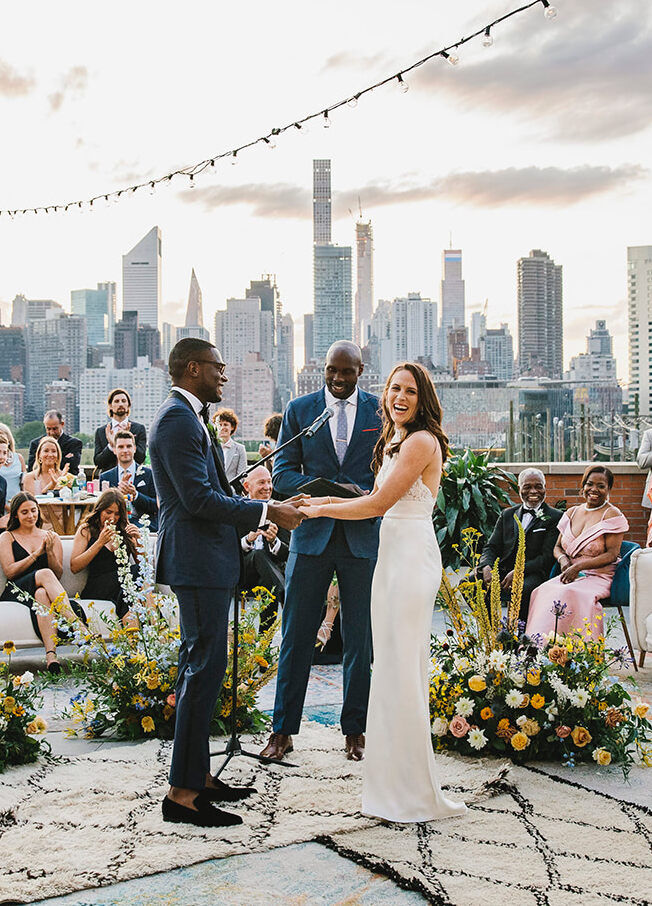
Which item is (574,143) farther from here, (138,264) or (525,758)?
(138,264)

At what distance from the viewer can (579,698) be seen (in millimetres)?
3973

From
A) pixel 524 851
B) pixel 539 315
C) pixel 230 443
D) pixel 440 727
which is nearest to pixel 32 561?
pixel 440 727

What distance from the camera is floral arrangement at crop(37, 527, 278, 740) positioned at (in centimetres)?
433

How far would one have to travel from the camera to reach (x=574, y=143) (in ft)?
63.3

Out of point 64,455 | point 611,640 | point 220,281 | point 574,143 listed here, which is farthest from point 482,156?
point 220,281

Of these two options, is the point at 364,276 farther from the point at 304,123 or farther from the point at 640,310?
the point at 304,123

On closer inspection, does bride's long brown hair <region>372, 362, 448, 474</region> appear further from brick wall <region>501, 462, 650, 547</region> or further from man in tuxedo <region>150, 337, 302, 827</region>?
brick wall <region>501, 462, 650, 547</region>

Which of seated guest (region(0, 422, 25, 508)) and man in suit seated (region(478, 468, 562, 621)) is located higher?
seated guest (region(0, 422, 25, 508))

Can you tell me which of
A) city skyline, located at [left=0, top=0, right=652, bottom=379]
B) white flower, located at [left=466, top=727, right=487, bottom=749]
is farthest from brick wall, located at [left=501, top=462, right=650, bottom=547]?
white flower, located at [left=466, top=727, right=487, bottom=749]

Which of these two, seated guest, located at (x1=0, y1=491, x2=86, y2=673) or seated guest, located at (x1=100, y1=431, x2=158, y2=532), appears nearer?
seated guest, located at (x1=0, y1=491, x2=86, y2=673)

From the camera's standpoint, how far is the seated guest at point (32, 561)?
5.69 meters

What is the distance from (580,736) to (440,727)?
599 mm

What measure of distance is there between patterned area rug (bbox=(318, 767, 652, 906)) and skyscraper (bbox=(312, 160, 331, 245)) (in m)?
56.7

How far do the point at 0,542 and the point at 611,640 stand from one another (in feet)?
13.8
